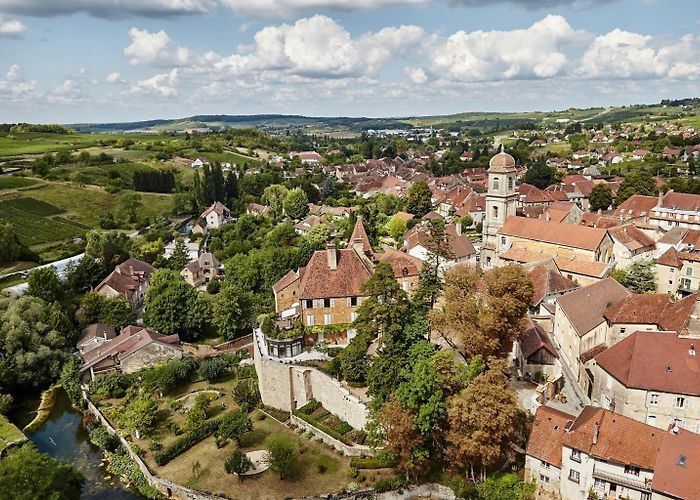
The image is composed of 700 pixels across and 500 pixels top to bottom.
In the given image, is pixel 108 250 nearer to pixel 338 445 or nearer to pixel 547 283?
pixel 338 445

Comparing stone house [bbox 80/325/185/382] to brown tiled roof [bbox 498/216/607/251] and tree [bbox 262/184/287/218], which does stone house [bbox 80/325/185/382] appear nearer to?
brown tiled roof [bbox 498/216/607/251]

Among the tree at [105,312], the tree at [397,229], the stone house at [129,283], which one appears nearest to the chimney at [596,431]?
the tree at [105,312]

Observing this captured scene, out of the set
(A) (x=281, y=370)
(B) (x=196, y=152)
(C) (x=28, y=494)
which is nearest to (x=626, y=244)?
(A) (x=281, y=370)

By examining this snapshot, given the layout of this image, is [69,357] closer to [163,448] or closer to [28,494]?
[163,448]

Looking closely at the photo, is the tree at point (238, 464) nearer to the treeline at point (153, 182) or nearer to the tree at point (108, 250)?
the tree at point (108, 250)

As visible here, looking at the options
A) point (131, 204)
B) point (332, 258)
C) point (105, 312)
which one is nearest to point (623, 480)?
point (332, 258)

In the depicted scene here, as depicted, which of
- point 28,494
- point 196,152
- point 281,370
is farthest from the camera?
point 196,152

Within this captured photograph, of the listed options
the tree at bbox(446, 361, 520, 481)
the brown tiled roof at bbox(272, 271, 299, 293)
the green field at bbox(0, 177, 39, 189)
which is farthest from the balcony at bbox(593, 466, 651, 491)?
the green field at bbox(0, 177, 39, 189)
